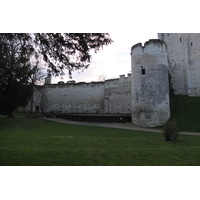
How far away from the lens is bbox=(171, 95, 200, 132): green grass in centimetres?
1714

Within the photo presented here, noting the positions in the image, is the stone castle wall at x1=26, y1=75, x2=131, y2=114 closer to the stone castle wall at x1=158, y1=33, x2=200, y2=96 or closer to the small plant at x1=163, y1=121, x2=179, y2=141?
the stone castle wall at x1=158, y1=33, x2=200, y2=96

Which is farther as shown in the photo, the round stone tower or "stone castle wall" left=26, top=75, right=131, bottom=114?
"stone castle wall" left=26, top=75, right=131, bottom=114

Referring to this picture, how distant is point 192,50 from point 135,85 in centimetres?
1777

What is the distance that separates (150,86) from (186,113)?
497 cm

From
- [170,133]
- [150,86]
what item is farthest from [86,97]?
[170,133]

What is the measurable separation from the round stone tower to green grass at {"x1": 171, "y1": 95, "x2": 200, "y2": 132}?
146cm

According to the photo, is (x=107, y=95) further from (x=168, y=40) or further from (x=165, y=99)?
(x=168, y=40)

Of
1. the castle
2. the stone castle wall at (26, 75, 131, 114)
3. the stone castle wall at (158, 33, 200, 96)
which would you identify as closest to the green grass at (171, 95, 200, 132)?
the castle

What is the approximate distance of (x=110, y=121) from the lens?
20.9 metres

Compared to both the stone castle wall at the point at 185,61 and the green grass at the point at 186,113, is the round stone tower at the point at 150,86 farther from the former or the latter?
the stone castle wall at the point at 185,61

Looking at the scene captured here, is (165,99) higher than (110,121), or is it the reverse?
(165,99)

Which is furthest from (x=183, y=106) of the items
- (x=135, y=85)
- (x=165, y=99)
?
(x=135, y=85)

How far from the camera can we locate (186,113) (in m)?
19.8

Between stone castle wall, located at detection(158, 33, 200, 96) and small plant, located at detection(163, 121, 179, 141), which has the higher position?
stone castle wall, located at detection(158, 33, 200, 96)
